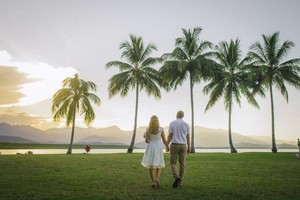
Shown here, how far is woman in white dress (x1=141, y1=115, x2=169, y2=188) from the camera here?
32.5 ft

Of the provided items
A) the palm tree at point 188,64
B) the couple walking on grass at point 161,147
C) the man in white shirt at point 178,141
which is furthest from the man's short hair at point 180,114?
the palm tree at point 188,64

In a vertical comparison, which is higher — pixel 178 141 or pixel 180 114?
pixel 180 114

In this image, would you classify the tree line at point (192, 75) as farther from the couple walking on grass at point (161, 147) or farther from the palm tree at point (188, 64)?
the couple walking on grass at point (161, 147)

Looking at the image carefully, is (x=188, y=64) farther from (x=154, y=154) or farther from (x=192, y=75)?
(x=154, y=154)

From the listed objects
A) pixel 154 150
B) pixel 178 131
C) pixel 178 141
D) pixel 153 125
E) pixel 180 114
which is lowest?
pixel 154 150

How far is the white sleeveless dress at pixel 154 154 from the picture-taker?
993cm

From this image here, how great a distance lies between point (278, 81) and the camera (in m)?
40.4

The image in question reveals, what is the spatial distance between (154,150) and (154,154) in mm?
139

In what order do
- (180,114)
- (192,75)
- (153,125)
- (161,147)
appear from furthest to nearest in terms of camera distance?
(192,75) < (180,114) < (161,147) < (153,125)

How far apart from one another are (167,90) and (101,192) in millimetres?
35234

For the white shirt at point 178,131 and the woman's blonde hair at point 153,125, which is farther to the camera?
the white shirt at point 178,131

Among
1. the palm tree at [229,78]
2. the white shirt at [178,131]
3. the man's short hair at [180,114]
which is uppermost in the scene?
the palm tree at [229,78]


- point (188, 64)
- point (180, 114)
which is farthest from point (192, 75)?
point (180, 114)

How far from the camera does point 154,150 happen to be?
10.1 m
